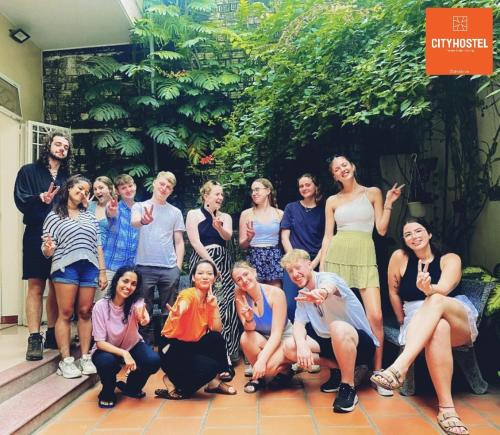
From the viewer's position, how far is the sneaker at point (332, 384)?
309 centimetres

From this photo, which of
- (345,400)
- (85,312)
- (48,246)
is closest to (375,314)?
(345,400)

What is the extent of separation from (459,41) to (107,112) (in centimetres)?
427

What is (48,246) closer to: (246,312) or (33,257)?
(33,257)

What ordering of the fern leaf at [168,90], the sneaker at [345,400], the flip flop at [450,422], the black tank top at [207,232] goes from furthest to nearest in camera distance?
the fern leaf at [168,90]
the black tank top at [207,232]
the sneaker at [345,400]
the flip flop at [450,422]

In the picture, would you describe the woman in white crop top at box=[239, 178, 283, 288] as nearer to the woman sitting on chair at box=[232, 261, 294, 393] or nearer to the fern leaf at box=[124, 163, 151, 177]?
the woman sitting on chair at box=[232, 261, 294, 393]

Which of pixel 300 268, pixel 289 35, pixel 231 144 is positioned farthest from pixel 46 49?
pixel 300 268

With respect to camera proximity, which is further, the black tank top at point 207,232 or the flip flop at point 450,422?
the black tank top at point 207,232

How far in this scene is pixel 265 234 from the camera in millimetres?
3670

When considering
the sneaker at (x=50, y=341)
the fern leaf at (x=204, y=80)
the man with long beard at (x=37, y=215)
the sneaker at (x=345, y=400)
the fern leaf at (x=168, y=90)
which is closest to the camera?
the sneaker at (x=345, y=400)

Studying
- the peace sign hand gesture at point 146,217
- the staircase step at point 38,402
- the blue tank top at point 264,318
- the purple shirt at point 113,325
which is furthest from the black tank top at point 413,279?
the staircase step at point 38,402

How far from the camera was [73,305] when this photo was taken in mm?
3184

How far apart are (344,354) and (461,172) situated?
2.35 metres

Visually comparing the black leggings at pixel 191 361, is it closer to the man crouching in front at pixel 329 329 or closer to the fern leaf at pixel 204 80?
the man crouching in front at pixel 329 329

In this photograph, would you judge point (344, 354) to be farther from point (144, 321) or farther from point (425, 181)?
point (425, 181)
